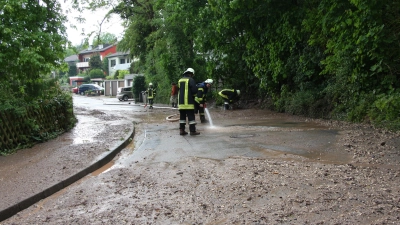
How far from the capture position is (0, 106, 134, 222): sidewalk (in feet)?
18.5

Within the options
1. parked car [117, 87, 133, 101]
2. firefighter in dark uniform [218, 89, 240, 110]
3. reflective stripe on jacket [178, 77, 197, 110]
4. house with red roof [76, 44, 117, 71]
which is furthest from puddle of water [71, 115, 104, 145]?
house with red roof [76, 44, 117, 71]

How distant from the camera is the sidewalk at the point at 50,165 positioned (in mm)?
5629

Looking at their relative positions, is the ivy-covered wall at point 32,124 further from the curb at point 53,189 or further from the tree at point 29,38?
the curb at point 53,189

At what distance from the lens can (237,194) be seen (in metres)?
5.36

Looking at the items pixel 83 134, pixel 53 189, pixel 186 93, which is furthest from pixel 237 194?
pixel 83 134

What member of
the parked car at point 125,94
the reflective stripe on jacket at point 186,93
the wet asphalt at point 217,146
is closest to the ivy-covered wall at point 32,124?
the wet asphalt at point 217,146

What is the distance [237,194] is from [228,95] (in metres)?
15.5

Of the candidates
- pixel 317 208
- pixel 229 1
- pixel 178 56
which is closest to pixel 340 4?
pixel 229 1

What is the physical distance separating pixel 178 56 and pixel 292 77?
424 inches

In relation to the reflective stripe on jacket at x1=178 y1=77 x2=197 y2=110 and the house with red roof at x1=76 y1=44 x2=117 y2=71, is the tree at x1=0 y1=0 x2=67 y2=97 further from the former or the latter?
the house with red roof at x1=76 y1=44 x2=117 y2=71

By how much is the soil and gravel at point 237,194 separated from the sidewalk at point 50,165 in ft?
0.60

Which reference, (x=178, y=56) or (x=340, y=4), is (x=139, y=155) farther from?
(x=178, y=56)

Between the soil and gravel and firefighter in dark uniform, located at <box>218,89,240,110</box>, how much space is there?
1291 centimetres

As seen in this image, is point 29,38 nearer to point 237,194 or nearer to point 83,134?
point 83,134
